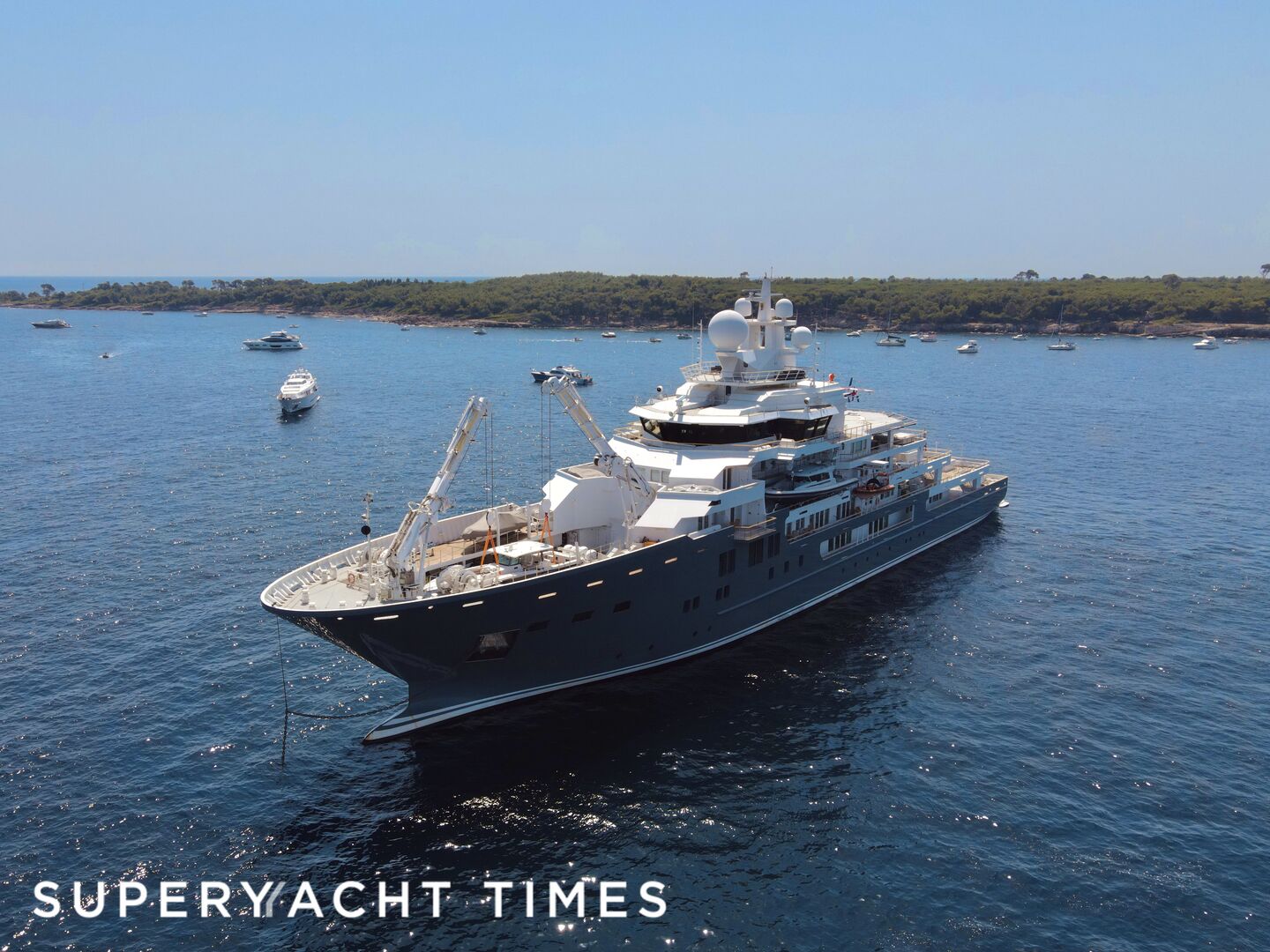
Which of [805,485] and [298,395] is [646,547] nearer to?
[805,485]

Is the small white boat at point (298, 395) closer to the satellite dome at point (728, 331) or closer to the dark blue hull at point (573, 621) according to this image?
the satellite dome at point (728, 331)

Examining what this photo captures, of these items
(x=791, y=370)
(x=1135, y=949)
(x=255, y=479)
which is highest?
(x=791, y=370)

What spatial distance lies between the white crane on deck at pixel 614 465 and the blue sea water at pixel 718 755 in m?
8.21

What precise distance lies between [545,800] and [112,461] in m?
64.4

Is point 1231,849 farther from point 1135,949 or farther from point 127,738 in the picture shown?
point 127,738

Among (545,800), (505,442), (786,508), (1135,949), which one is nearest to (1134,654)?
(786,508)

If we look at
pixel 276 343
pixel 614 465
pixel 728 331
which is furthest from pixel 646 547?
pixel 276 343

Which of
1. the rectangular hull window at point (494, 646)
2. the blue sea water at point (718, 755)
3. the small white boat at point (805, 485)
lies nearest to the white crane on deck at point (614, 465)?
the small white boat at point (805, 485)

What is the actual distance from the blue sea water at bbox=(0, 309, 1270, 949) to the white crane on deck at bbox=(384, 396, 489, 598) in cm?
669

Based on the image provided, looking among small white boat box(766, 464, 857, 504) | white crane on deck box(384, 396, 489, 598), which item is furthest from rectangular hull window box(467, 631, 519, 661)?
small white boat box(766, 464, 857, 504)

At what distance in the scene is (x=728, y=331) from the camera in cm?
4581

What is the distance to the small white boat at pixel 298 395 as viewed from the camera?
320 feet

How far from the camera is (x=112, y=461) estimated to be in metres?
73.7

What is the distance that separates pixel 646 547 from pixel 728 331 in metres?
16.1
